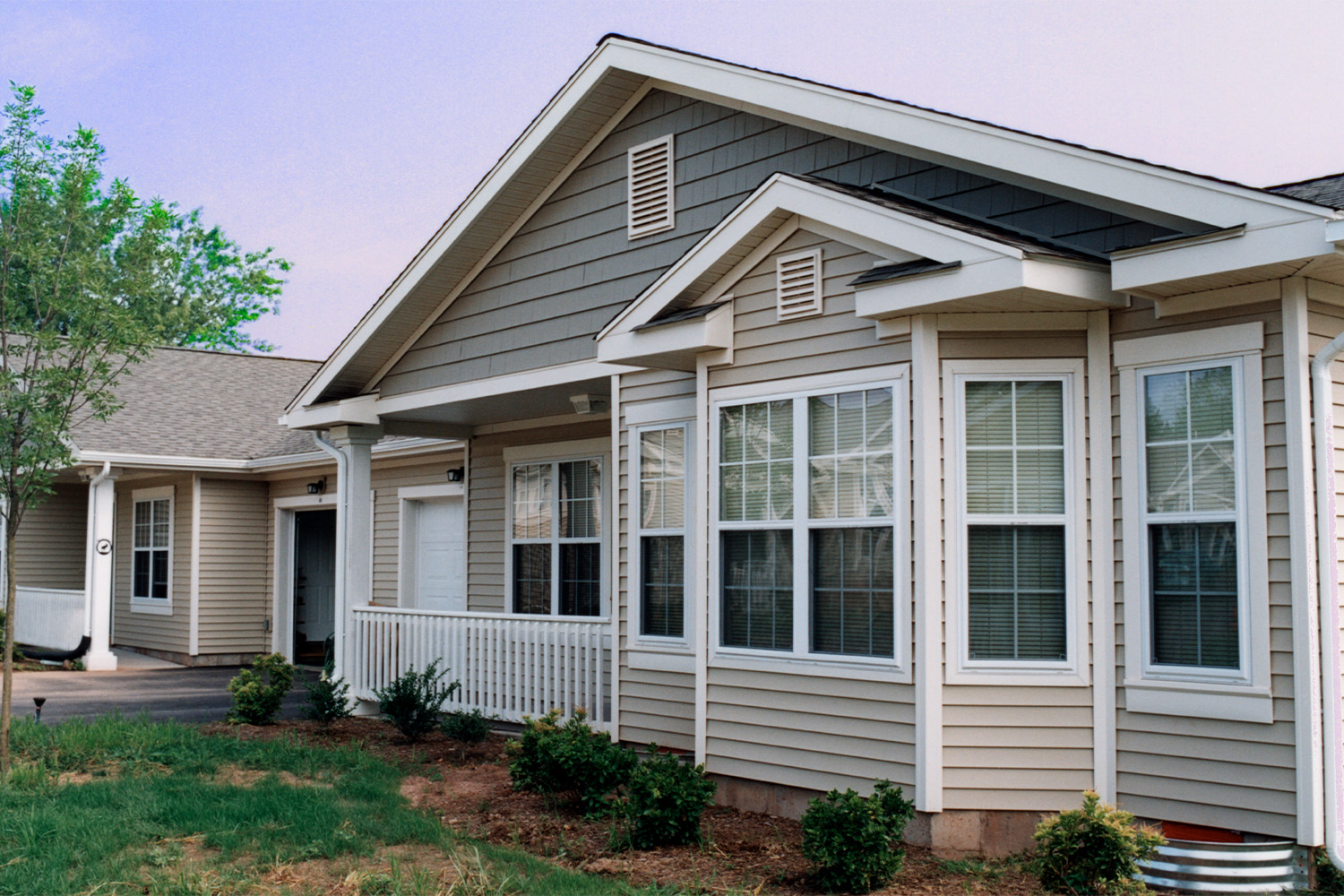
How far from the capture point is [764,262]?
7.58 metres

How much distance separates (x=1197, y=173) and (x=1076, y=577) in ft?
7.03

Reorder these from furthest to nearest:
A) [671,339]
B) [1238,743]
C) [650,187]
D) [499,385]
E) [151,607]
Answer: [151,607]
[499,385]
[650,187]
[671,339]
[1238,743]

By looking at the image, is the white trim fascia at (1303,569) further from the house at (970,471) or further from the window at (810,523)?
the window at (810,523)

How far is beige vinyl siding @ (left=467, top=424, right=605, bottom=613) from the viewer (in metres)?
12.9

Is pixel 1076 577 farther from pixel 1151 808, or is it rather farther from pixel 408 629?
pixel 408 629

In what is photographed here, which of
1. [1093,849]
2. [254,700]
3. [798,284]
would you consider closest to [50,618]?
[254,700]

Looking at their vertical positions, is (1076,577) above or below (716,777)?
above

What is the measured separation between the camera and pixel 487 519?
13188 millimetres

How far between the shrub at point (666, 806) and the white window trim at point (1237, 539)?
239 centimetres

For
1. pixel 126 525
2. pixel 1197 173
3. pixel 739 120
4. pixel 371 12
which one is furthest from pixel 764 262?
pixel 371 12

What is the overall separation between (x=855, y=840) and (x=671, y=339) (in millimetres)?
3473

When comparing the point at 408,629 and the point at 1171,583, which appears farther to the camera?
the point at 408,629

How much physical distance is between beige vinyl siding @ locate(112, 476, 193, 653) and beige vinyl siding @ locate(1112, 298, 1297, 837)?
15.0 m

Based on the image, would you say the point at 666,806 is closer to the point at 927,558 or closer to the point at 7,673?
the point at 927,558
